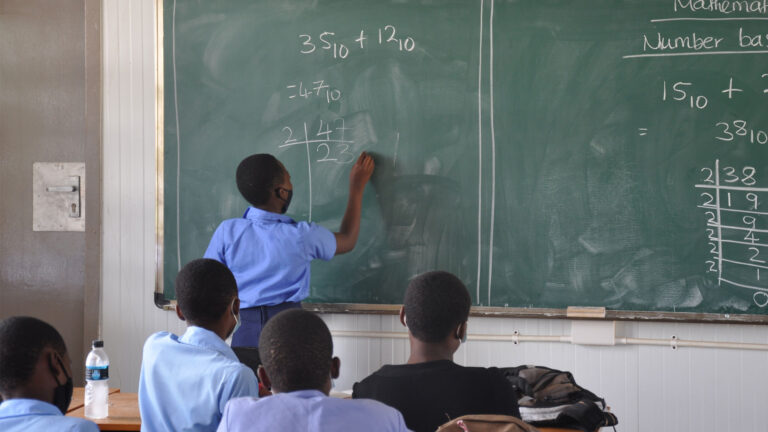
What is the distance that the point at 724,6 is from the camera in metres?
3.31

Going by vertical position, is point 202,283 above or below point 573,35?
below

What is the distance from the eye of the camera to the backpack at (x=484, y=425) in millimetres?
Answer: 1609

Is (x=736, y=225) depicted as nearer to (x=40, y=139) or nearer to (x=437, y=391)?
(x=437, y=391)

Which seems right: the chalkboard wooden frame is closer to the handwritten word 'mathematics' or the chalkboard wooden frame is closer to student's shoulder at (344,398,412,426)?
the handwritten word 'mathematics'

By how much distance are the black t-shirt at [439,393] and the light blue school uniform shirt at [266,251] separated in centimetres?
143

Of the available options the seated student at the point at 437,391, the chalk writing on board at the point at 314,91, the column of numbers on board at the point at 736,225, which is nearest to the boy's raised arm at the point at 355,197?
the chalk writing on board at the point at 314,91

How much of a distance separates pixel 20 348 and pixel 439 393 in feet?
3.10

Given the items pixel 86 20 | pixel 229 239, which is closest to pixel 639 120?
pixel 229 239

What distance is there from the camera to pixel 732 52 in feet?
10.8

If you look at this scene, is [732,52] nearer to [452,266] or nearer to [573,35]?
[573,35]

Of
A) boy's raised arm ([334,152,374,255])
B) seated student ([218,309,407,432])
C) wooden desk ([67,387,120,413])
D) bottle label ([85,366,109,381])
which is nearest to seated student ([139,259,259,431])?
seated student ([218,309,407,432])

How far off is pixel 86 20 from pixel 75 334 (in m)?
1.69

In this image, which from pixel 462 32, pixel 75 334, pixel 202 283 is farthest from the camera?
pixel 75 334

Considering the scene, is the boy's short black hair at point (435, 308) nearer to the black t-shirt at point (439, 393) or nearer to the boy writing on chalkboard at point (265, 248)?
the black t-shirt at point (439, 393)
